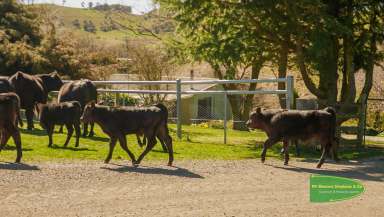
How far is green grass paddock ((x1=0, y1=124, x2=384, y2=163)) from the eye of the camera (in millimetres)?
15792

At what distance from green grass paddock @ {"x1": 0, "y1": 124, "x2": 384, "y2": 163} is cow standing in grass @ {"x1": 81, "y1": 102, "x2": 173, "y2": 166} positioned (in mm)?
807

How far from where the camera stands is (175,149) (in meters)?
18.0

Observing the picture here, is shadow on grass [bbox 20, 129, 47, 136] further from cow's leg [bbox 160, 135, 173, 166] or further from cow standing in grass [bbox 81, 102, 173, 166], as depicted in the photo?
cow's leg [bbox 160, 135, 173, 166]

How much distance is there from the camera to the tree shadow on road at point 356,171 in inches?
538

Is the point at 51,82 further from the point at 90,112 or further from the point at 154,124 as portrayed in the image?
the point at 154,124

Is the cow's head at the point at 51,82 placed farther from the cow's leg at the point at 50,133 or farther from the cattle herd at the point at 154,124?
the cattle herd at the point at 154,124

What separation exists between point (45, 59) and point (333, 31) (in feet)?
67.4

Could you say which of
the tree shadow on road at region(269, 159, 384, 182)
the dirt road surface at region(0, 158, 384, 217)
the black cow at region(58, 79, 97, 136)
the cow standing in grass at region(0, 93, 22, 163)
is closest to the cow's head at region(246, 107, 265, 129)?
the dirt road surface at region(0, 158, 384, 217)

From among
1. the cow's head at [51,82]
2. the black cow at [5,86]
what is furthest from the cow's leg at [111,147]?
the cow's head at [51,82]

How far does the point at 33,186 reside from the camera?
455 inches

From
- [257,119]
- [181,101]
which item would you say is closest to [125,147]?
[257,119]

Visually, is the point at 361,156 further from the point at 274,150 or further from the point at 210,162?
the point at 210,162

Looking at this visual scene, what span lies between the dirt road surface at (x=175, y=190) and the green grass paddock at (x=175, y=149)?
1331 mm

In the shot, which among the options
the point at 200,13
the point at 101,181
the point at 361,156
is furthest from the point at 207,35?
the point at 101,181
